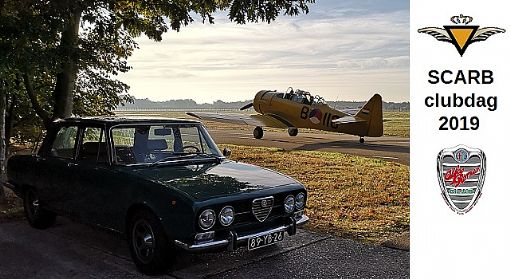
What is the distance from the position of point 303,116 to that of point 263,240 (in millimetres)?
20101

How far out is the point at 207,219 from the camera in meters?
4.95

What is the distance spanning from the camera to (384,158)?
16922mm

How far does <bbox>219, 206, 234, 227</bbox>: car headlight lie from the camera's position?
5.04 meters

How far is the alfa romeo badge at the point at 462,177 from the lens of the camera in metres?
5.01

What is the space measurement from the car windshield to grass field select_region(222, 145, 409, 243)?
86.4 inches

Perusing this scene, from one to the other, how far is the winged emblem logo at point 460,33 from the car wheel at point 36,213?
566 cm

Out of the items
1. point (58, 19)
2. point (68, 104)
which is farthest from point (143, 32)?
point (58, 19)

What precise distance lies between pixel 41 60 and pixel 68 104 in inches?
110

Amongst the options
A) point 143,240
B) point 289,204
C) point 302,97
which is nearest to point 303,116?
point 302,97

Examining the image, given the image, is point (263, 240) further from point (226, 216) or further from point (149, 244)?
point (149, 244)

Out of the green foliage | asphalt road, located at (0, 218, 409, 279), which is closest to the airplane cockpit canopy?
the green foliage

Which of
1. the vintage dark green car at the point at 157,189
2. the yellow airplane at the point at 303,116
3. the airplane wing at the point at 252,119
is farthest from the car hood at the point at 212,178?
the airplane wing at the point at 252,119

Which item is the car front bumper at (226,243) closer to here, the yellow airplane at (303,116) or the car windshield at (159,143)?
the car windshield at (159,143)

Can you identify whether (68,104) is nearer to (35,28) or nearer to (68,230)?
(35,28)
